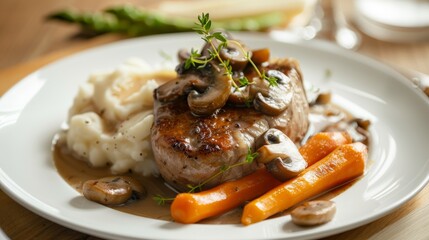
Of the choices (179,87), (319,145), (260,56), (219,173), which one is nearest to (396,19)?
(260,56)

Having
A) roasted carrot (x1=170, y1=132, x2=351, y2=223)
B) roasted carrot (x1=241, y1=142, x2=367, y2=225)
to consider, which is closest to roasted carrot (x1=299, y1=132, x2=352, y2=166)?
roasted carrot (x1=170, y1=132, x2=351, y2=223)

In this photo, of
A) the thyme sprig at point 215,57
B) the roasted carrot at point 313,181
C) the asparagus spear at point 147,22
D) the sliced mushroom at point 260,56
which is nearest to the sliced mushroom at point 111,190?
the roasted carrot at point 313,181

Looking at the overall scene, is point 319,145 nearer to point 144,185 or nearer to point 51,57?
point 144,185

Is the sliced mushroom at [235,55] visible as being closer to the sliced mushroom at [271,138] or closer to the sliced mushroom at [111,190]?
the sliced mushroom at [271,138]

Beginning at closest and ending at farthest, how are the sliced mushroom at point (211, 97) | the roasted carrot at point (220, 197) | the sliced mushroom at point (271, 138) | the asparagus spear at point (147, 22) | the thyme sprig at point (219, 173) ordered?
the roasted carrot at point (220, 197) → the thyme sprig at point (219, 173) → the sliced mushroom at point (271, 138) → the sliced mushroom at point (211, 97) → the asparagus spear at point (147, 22)

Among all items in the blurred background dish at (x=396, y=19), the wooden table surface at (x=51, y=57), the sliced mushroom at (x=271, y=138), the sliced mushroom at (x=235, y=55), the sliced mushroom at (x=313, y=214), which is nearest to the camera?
the sliced mushroom at (x=313, y=214)

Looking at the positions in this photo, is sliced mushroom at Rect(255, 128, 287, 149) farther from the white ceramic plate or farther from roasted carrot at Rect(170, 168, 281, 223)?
the white ceramic plate

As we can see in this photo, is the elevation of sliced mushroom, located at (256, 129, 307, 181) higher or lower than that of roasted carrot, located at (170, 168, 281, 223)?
higher
